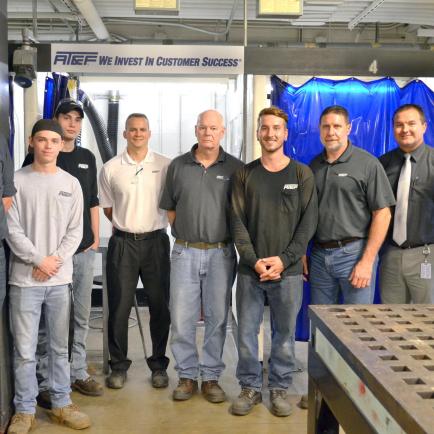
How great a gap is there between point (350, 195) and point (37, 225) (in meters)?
1.63

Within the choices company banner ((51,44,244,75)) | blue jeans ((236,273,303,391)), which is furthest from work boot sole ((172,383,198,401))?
company banner ((51,44,244,75))

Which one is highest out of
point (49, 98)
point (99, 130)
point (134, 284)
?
point (49, 98)

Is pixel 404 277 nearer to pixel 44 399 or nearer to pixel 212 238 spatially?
pixel 212 238

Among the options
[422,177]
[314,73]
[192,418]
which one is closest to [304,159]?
[314,73]

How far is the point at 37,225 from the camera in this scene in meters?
2.63

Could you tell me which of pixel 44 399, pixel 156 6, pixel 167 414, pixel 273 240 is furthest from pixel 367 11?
pixel 44 399

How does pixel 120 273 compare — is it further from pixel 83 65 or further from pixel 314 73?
pixel 314 73

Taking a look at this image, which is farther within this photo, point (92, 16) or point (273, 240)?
point (92, 16)

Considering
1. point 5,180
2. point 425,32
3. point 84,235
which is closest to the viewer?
point 5,180

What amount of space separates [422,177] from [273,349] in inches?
49.5

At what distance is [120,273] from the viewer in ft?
10.5

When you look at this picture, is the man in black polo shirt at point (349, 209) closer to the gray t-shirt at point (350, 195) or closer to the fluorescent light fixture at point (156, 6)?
the gray t-shirt at point (350, 195)

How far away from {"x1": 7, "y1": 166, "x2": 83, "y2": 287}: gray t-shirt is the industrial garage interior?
0.22 metres

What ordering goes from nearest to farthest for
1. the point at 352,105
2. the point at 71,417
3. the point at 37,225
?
the point at 37,225 → the point at 71,417 → the point at 352,105
